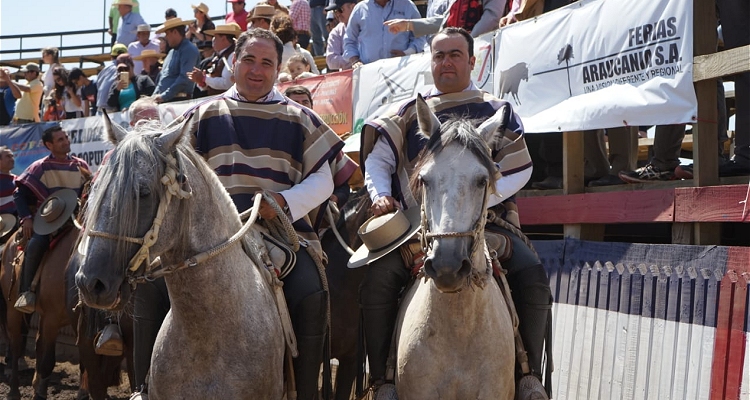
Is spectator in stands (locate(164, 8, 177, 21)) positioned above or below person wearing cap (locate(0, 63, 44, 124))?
above

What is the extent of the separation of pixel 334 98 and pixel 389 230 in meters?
5.86

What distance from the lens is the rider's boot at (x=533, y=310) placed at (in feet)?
17.4

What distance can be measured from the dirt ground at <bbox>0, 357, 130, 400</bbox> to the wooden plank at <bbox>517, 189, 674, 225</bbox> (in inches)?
215

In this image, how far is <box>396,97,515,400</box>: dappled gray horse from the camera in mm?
4316

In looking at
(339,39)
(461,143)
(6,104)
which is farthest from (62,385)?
(6,104)

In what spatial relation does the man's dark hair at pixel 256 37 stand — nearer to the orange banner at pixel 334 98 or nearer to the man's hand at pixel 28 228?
the orange banner at pixel 334 98

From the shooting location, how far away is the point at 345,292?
285 inches

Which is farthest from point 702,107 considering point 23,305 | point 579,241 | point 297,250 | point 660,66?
point 23,305

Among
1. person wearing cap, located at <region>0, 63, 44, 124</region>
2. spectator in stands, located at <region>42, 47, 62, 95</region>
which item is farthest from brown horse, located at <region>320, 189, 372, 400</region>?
person wearing cap, located at <region>0, 63, 44, 124</region>

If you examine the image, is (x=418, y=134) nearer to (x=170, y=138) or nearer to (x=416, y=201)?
(x=416, y=201)

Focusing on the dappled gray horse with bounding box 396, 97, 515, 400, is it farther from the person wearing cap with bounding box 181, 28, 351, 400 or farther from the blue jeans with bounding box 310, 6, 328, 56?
the blue jeans with bounding box 310, 6, 328, 56

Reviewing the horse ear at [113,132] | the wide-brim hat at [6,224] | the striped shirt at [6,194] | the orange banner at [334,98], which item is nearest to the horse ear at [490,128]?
the horse ear at [113,132]

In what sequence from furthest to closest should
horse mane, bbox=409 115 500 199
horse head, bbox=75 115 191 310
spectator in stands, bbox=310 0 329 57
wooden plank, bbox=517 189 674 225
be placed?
spectator in stands, bbox=310 0 329 57
wooden plank, bbox=517 189 674 225
horse mane, bbox=409 115 500 199
horse head, bbox=75 115 191 310

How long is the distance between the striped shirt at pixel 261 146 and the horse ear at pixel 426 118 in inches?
39.4
